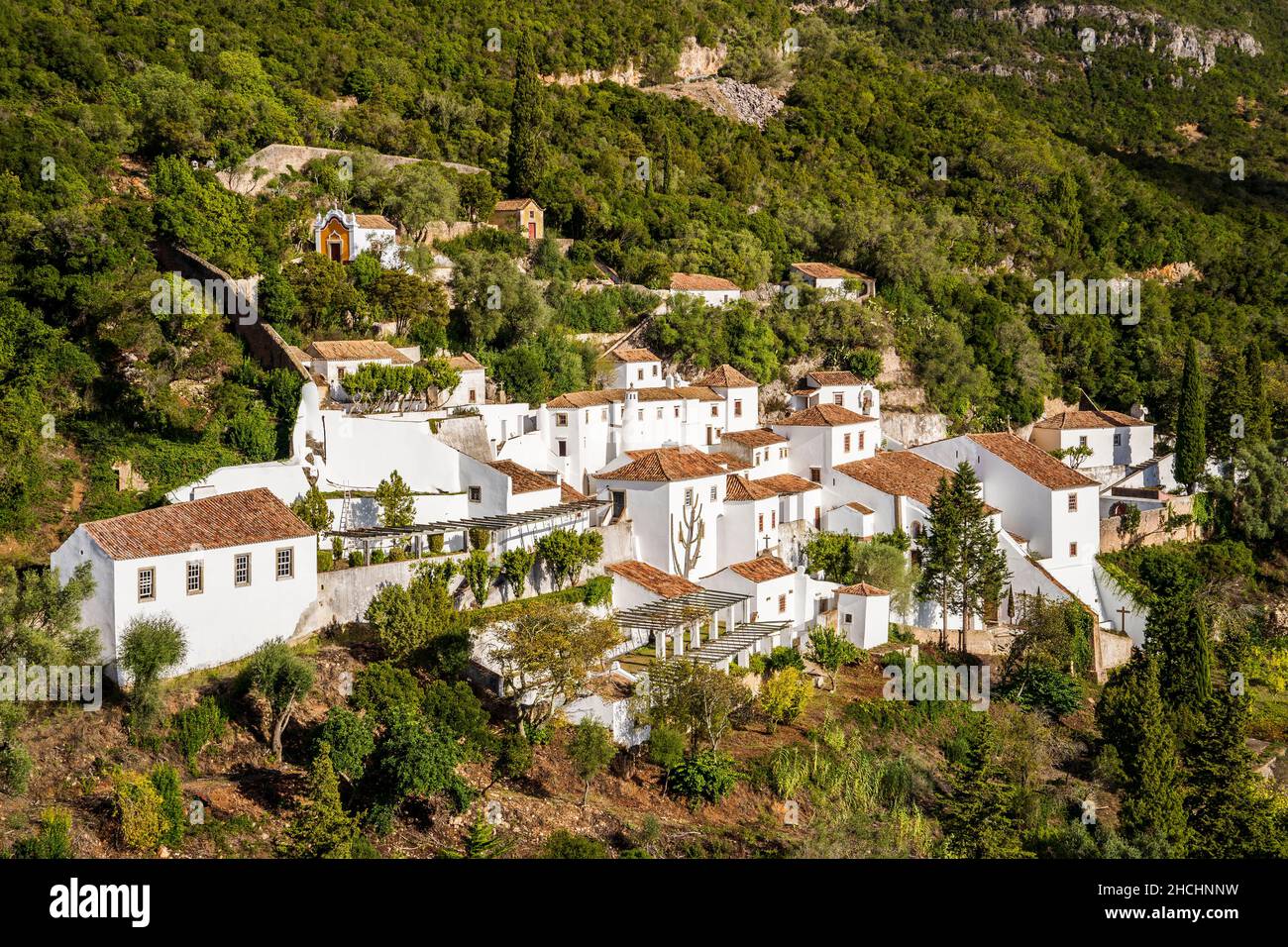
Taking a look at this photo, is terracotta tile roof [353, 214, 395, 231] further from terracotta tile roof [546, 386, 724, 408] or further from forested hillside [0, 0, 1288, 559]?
terracotta tile roof [546, 386, 724, 408]

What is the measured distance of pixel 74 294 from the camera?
34969 millimetres

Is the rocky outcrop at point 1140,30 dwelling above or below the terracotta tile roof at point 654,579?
above

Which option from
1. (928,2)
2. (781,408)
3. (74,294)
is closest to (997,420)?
(781,408)

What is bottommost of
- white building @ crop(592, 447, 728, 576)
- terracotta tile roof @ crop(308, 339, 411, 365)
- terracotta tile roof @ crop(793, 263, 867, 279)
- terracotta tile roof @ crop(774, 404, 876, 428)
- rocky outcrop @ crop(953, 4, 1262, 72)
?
white building @ crop(592, 447, 728, 576)

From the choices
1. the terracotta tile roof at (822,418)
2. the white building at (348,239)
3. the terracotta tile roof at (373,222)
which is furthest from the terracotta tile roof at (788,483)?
the terracotta tile roof at (373,222)

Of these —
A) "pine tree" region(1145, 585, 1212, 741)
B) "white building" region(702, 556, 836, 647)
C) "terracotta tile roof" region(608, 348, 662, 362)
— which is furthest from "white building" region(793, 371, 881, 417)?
"pine tree" region(1145, 585, 1212, 741)

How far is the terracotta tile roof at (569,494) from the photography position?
36.2 m

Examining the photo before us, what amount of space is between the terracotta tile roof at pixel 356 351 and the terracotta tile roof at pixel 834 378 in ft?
51.6

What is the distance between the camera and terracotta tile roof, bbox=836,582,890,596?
36312mm

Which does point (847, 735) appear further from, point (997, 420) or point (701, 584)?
point (997, 420)

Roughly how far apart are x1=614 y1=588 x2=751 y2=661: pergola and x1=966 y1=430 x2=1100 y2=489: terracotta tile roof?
43.8 feet

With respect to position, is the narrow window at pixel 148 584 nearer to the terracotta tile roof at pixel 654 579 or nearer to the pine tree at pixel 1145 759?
the terracotta tile roof at pixel 654 579

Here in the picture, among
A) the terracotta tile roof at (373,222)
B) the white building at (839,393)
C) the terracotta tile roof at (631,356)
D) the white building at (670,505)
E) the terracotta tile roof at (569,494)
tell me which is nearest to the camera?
the white building at (670,505)

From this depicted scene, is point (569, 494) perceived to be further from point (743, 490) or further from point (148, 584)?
point (148, 584)
